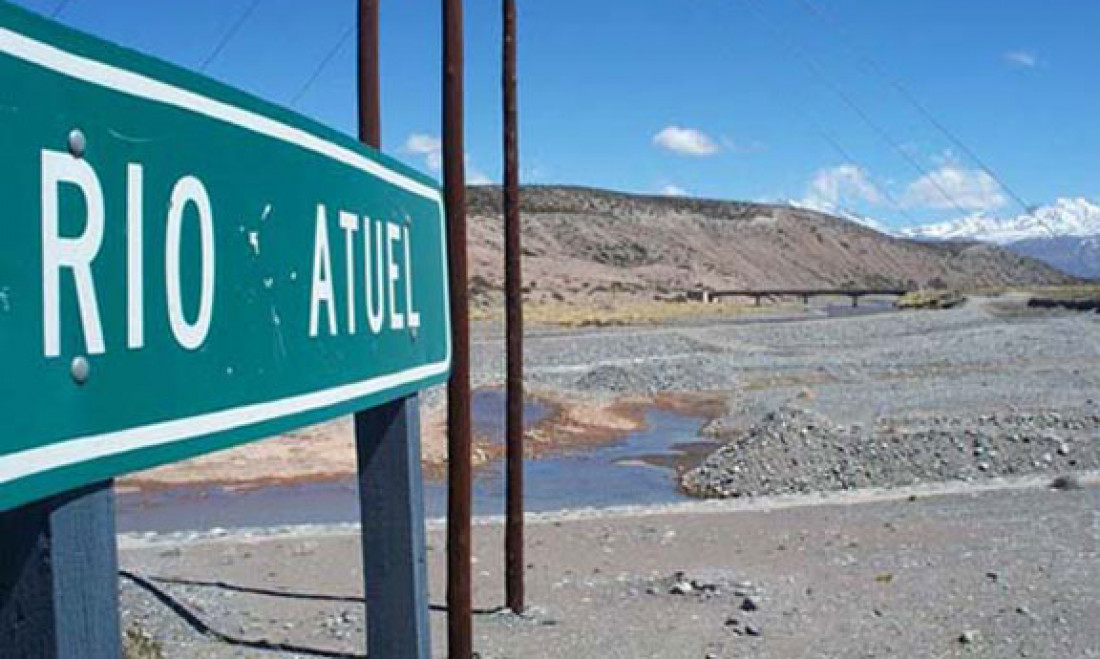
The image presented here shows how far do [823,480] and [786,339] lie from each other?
1908 inches

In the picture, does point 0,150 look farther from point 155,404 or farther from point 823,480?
point 823,480

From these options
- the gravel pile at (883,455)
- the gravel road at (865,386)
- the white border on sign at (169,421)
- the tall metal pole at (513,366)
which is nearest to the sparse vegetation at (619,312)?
the gravel road at (865,386)

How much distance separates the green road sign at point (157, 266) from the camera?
1546 mm

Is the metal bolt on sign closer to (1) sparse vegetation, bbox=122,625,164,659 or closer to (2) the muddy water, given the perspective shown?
(1) sparse vegetation, bbox=122,625,164,659

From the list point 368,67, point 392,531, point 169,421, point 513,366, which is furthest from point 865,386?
point 169,421

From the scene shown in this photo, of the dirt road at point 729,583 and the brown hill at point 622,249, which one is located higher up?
the brown hill at point 622,249

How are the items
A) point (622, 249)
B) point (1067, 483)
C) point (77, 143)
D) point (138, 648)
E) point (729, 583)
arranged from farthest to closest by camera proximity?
point (622, 249)
point (1067, 483)
point (729, 583)
point (138, 648)
point (77, 143)

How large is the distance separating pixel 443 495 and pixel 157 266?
24.0 meters

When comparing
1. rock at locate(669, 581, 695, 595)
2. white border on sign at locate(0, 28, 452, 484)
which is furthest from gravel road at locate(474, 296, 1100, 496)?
white border on sign at locate(0, 28, 452, 484)

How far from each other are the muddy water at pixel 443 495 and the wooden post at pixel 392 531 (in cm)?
1971

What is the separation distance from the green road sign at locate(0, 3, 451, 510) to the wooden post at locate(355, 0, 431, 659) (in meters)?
0.38

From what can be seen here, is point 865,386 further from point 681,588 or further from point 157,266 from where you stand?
point 157,266

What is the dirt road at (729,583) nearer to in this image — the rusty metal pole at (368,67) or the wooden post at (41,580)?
the rusty metal pole at (368,67)

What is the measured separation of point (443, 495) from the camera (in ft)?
83.9
